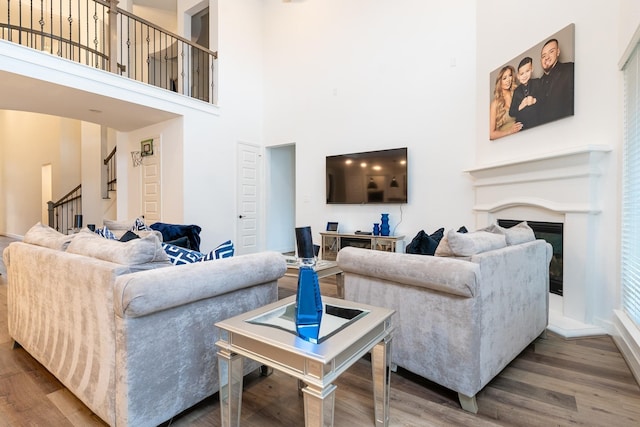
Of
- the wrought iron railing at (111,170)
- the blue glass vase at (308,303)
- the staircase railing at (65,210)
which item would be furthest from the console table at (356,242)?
the staircase railing at (65,210)

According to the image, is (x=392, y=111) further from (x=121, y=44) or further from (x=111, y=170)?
(x=111, y=170)

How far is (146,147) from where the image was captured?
5.43 meters

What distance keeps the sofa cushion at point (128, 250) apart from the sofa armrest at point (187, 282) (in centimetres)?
12

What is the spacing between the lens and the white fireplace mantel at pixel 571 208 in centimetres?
263

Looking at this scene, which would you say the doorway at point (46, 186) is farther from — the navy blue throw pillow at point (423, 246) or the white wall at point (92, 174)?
the navy blue throw pillow at point (423, 246)

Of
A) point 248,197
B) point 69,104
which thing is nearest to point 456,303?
point 248,197

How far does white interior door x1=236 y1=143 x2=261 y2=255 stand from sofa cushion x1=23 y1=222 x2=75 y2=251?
3681 millimetres

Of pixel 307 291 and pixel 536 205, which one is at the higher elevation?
pixel 536 205

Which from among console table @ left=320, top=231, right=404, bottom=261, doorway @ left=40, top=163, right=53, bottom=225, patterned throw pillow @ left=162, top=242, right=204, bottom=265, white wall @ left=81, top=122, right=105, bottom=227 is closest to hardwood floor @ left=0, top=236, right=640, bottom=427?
patterned throw pillow @ left=162, top=242, right=204, bottom=265

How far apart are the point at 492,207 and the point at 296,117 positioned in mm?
3699

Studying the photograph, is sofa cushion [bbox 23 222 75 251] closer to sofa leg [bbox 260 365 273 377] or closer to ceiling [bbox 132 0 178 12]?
sofa leg [bbox 260 365 273 377]

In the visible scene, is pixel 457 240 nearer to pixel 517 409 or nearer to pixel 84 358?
pixel 517 409

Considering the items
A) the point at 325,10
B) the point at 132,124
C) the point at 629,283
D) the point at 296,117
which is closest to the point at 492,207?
the point at 629,283

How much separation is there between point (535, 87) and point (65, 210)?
31.5 feet
